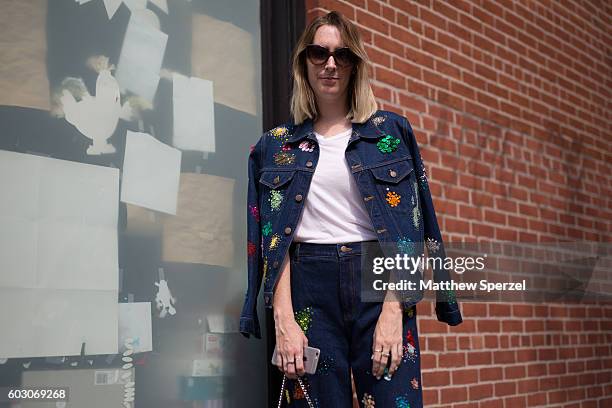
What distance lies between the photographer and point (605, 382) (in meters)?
6.17

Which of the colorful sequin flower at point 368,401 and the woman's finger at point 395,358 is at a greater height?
Result: the woman's finger at point 395,358

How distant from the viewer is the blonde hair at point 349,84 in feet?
10.1

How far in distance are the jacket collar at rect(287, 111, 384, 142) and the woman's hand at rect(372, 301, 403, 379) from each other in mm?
610

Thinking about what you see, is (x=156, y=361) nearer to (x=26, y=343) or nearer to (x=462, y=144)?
(x=26, y=343)

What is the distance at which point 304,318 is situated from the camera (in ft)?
9.41

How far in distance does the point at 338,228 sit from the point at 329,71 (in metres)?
0.57

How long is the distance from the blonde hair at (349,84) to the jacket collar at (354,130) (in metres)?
0.02

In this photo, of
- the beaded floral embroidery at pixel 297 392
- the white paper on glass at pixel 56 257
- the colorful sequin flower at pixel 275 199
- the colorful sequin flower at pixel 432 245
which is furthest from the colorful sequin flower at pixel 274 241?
the white paper on glass at pixel 56 257

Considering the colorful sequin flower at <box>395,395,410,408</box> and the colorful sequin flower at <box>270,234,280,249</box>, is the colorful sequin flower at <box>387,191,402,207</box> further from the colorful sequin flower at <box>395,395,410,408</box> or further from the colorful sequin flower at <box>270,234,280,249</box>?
the colorful sequin flower at <box>395,395,410,408</box>

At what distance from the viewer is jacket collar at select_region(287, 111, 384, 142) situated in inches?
120

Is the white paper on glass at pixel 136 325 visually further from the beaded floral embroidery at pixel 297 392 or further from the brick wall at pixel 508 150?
the brick wall at pixel 508 150

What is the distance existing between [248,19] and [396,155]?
1315mm

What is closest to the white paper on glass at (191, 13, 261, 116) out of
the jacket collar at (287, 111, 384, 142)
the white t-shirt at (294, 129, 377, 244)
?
the jacket collar at (287, 111, 384, 142)

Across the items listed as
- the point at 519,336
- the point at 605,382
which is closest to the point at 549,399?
the point at 519,336
